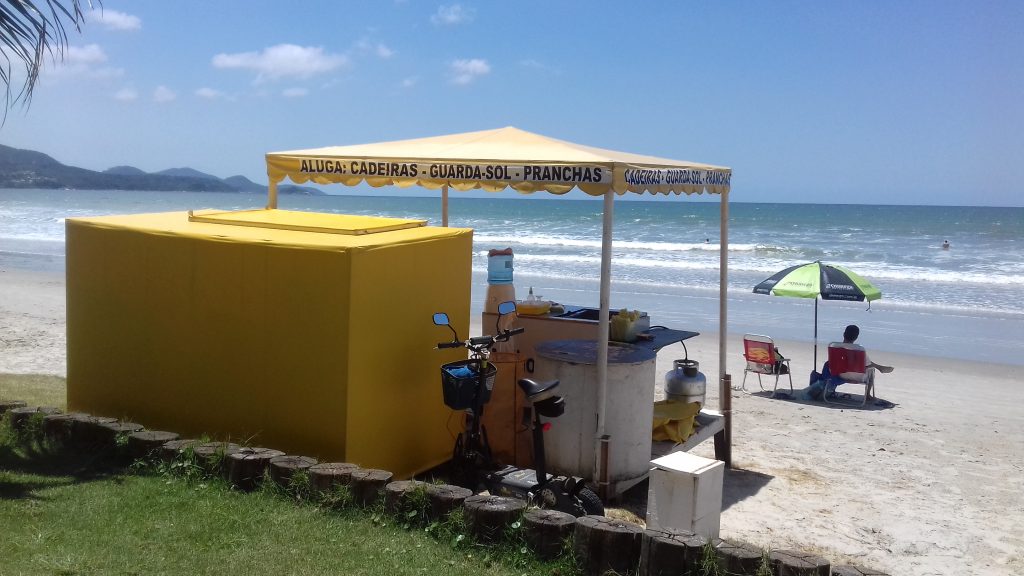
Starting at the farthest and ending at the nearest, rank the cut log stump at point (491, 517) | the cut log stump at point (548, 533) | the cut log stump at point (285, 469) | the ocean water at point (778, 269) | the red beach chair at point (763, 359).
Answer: the ocean water at point (778, 269)
the red beach chair at point (763, 359)
the cut log stump at point (285, 469)
the cut log stump at point (491, 517)
the cut log stump at point (548, 533)

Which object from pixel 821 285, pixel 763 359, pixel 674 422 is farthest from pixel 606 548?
pixel 821 285

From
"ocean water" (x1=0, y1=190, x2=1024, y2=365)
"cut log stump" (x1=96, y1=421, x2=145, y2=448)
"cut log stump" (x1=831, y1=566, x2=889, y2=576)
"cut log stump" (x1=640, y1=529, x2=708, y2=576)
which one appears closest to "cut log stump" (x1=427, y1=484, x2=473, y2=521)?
"cut log stump" (x1=640, y1=529, x2=708, y2=576)

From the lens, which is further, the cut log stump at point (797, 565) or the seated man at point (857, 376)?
the seated man at point (857, 376)

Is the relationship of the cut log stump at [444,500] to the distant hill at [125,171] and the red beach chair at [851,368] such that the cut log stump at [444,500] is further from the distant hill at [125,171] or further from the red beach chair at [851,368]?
the distant hill at [125,171]

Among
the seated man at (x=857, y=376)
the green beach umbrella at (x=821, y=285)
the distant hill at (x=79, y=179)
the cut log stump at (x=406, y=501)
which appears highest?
the distant hill at (x=79, y=179)

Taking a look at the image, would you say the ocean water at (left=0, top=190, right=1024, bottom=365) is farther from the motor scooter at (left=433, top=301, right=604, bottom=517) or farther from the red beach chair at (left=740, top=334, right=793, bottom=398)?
the motor scooter at (left=433, top=301, right=604, bottom=517)

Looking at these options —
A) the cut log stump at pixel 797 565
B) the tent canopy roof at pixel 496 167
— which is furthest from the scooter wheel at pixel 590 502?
the tent canopy roof at pixel 496 167

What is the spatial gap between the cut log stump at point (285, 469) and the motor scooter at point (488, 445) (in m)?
0.97

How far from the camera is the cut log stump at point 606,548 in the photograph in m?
4.23

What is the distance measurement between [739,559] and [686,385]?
3.05m

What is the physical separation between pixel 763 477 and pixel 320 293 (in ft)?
12.7

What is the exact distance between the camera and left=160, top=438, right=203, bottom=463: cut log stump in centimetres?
541

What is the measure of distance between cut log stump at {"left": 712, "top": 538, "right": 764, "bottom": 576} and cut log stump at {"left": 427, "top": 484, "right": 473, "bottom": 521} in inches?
54.2

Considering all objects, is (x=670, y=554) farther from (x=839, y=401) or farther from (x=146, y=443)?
(x=839, y=401)
